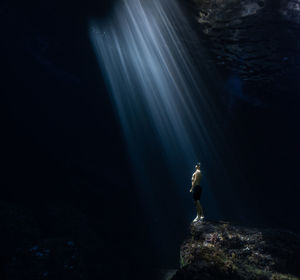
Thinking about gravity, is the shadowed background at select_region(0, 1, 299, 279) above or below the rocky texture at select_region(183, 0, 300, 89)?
below

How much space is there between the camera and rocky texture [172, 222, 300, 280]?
5457 mm

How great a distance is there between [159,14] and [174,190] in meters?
31.3

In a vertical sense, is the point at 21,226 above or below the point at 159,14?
below

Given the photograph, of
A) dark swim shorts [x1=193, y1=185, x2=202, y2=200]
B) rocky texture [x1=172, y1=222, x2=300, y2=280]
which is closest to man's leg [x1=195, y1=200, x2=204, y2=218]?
dark swim shorts [x1=193, y1=185, x2=202, y2=200]

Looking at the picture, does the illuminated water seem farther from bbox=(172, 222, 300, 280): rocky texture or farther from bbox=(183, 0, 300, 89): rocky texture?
bbox=(172, 222, 300, 280): rocky texture

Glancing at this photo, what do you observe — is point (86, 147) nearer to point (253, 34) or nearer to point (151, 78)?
point (151, 78)

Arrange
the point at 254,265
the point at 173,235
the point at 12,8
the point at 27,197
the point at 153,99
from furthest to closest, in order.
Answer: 1. the point at 153,99
2. the point at 173,235
3. the point at 27,197
4. the point at 12,8
5. the point at 254,265

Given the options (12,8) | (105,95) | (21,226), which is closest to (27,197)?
(21,226)

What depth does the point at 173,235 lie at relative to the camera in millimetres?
27359

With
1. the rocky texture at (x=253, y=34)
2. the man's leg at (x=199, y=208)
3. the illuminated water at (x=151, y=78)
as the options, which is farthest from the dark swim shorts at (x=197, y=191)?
the illuminated water at (x=151, y=78)

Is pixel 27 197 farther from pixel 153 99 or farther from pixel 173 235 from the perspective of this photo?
pixel 153 99

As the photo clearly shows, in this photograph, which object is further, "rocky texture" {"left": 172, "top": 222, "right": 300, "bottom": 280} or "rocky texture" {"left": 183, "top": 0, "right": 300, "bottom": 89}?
"rocky texture" {"left": 183, "top": 0, "right": 300, "bottom": 89}

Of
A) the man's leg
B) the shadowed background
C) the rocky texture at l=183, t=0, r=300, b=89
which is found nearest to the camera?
the rocky texture at l=183, t=0, r=300, b=89

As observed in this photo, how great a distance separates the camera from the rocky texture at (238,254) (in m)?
5.46
